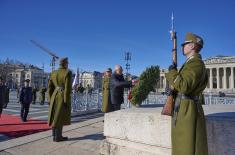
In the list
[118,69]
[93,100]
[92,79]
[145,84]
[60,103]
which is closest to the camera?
[145,84]

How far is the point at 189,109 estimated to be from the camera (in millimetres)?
3031

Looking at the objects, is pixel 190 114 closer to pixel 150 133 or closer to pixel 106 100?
pixel 150 133

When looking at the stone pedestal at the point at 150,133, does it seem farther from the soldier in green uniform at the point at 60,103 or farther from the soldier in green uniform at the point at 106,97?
the soldier in green uniform at the point at 106,97

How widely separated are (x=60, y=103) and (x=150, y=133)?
297cm

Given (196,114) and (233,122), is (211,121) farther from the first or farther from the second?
(196,114)

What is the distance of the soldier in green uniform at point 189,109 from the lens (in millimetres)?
2977

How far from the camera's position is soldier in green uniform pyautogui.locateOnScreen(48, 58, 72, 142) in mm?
6188

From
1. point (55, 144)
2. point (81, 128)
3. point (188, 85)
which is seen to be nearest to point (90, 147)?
point (55, 144)

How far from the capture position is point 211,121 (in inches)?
137

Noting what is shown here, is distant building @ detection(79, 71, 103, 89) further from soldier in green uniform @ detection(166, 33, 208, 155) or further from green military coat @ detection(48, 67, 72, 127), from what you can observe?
soldier in green uniform @ detection(166, 33, 208, 155)

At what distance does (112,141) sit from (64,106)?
2101 millimetres

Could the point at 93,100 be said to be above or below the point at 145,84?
below

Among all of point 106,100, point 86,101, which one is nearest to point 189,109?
point 106,100

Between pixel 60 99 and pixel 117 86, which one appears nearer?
pixel 60 99
